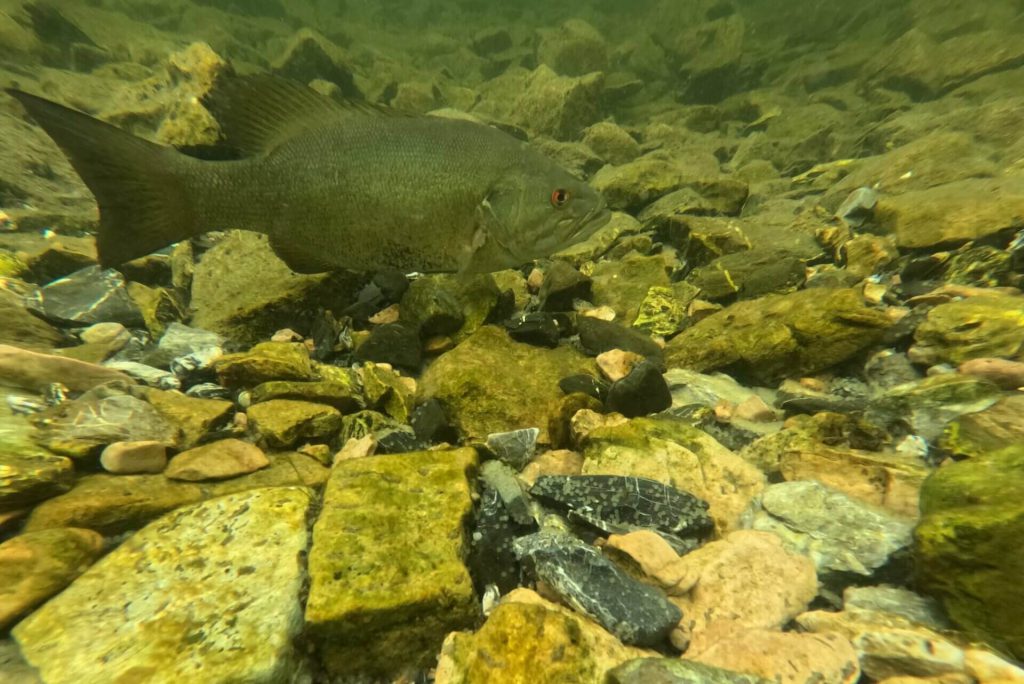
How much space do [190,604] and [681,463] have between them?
209 centimetres

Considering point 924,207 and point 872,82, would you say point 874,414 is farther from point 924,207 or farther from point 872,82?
point 872,82

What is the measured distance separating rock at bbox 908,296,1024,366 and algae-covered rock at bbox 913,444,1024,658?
150 cm

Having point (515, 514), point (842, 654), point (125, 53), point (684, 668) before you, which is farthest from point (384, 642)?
point (125, 53)

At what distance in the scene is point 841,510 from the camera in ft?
5.93

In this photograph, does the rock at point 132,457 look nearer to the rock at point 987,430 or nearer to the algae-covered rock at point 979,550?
the algae-covered rock at point 979,550

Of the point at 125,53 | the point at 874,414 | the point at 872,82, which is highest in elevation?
the point at 872,82

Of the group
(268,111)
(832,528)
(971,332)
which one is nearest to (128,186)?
(268,111)

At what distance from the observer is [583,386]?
2803 mm

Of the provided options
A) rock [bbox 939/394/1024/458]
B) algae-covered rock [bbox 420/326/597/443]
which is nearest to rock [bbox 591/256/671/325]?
algae-covered rock [bbox 420/326/597/443]

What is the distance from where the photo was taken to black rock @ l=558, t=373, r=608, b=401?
2.79 m

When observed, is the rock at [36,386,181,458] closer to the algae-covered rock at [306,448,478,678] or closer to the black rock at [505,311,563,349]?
the algae-covered rock at [306,448,478,678]

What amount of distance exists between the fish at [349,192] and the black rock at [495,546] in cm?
175

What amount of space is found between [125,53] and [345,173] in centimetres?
1710

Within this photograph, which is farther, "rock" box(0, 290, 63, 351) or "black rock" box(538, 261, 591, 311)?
"black rock" box(538, 261, 591, 311)
